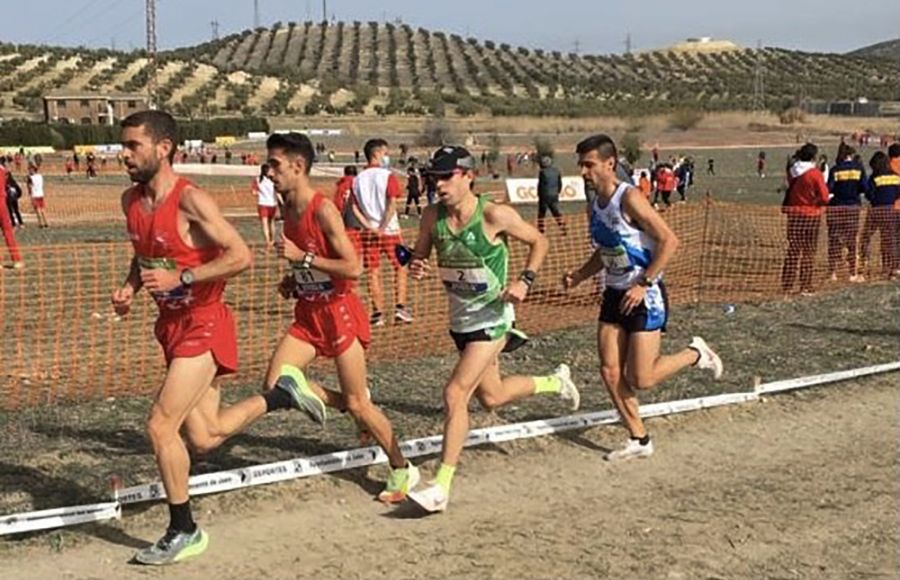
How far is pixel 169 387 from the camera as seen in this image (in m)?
4.83

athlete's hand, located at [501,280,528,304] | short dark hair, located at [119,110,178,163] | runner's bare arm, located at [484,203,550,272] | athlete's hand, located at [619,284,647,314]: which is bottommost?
athlete's hand, located at [619,284,647,314]

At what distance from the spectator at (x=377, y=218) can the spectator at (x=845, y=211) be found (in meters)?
6.04

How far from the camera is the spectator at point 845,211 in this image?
14117 mm

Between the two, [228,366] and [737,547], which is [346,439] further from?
[737,547]

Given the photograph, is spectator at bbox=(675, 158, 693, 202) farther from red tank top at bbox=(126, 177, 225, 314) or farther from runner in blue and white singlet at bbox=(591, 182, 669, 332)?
red tank top at bbox=(126, 177, 225, 314)

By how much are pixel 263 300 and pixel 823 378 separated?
6.83 metres

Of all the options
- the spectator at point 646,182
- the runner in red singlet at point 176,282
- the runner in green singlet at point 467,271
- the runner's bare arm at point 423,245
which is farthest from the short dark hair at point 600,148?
the spectator at point 646,182

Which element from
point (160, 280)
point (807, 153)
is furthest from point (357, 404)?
point (807, 153)

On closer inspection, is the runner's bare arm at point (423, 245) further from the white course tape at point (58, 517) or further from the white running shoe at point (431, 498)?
the white course tape at point (58, 517)

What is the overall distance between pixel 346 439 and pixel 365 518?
1452 millimetres

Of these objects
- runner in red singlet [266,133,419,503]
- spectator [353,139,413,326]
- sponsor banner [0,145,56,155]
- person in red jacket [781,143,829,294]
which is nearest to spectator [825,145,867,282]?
person in red jacket [781,143,829,294]

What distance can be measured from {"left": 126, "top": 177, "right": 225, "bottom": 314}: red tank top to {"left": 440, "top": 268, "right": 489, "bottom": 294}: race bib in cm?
140

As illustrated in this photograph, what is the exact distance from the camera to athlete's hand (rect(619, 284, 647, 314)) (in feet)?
20.4

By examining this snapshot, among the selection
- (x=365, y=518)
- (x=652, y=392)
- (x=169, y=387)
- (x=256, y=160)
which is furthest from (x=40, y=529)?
(x=256, y=160)
